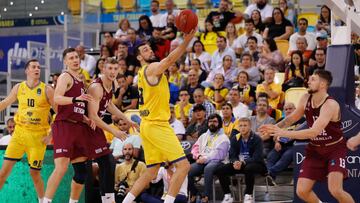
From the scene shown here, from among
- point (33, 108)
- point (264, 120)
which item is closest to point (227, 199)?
point (264, 120)

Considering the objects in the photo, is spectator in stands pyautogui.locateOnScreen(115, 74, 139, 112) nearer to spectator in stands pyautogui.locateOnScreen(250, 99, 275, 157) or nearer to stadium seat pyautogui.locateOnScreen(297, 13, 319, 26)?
spectator in stands pyautogui.locateOnScreen(250, 99, 275, 157)

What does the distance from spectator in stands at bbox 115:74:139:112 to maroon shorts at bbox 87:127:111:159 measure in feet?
17.0

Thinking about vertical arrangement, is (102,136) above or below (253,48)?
below

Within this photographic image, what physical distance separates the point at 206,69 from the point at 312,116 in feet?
23.2

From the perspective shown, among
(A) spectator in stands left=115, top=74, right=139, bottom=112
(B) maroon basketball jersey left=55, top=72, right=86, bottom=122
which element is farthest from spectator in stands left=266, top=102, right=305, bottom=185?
(A) spectator in stands left=115, top=74, right=139, bottom=112

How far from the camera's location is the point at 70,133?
10.2m

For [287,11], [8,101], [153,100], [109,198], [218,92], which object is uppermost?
[287,11]

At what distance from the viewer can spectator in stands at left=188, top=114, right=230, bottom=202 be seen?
1225cm

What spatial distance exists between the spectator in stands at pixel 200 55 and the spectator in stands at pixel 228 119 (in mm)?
3089

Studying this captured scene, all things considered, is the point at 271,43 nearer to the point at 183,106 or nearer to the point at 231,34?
the point at 231,34

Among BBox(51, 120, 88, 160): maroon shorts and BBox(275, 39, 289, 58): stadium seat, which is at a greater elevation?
BBox(275, 39, 289, 58): stadium seat

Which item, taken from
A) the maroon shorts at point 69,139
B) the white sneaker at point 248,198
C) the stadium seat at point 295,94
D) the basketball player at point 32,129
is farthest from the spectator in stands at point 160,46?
the maroon shorts at point 69,139

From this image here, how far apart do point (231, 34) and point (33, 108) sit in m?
7.11

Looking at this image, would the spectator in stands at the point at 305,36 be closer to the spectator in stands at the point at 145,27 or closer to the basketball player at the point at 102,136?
the spectator in stands at the point at 145,27
